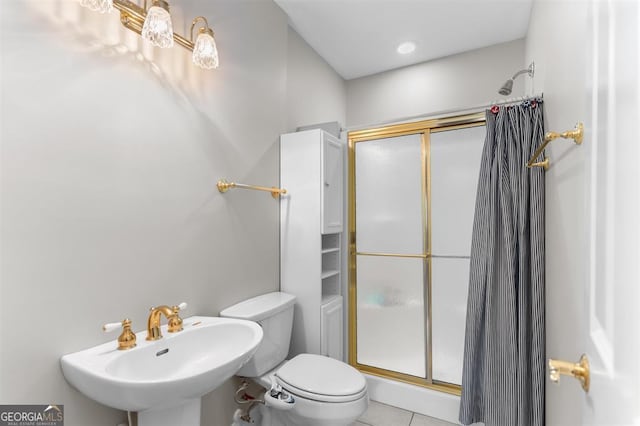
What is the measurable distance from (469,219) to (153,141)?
179cm

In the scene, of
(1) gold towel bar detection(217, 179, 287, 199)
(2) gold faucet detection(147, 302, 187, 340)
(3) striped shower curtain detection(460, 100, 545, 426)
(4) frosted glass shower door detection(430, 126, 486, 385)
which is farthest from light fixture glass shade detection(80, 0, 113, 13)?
(4) frosted glass shower door detection(430, 126, 486, 385)

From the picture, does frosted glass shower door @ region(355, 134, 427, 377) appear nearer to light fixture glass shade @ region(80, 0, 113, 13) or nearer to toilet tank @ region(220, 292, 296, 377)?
toilet tank @ region(220, 292, 296, 377)

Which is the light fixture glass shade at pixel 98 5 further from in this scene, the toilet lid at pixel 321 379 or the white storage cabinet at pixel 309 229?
the toilet lid at pixel 321 379

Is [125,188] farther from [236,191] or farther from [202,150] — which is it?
[236,191]

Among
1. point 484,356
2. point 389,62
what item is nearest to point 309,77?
point 389,62

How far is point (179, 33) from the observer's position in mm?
1434

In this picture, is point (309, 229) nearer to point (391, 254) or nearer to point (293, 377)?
point (391, 254)

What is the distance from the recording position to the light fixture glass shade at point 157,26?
116cm

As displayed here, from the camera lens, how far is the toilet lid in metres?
1.46

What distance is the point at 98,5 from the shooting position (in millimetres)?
1045

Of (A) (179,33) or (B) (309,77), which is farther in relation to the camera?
(B) (309,77)

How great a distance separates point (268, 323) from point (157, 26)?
4.55 feet

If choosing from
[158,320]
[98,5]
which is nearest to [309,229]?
[158,320]

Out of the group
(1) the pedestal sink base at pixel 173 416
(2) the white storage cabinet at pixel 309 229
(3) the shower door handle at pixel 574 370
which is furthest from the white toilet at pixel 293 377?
(3) the shower door handle at pixel 574 370
